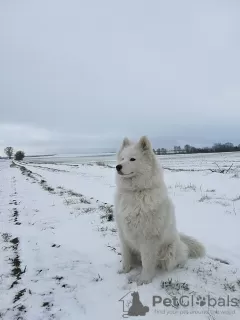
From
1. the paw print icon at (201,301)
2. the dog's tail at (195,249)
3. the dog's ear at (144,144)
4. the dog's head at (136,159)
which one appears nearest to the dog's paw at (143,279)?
the paw print icon at (201,301)

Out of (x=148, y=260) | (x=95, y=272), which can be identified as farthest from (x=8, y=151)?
(x=148, y=260)

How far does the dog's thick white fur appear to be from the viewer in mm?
3766

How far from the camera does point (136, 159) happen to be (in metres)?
3.92

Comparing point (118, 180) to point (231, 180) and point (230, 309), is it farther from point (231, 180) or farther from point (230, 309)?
point (231, 180)

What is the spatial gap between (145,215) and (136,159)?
81cm

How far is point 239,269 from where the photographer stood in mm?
4031

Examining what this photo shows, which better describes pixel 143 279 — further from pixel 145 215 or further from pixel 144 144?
pixel 144 144

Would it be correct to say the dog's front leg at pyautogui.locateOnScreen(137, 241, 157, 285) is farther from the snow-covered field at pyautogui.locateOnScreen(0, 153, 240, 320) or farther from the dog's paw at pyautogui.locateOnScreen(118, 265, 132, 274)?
the dog's paw at pyautogui.locateOnScreen(118, 265, 132, 274)

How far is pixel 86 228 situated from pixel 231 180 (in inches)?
324

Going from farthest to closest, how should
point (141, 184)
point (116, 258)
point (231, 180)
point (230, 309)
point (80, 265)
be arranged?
point (231, 180) < point (116, 258) < point (80, 265) < point (141, 184) < point (230, 309)

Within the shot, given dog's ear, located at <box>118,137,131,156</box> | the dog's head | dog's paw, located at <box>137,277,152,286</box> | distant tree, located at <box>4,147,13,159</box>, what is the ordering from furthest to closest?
1. distant tree, located at <box>4,147,13,159</box>
2. dog's ear, located at <box>118,137,131,156</box>
3. the dog's head
4. dog's paw, located at <box>137,277,152,286</box>

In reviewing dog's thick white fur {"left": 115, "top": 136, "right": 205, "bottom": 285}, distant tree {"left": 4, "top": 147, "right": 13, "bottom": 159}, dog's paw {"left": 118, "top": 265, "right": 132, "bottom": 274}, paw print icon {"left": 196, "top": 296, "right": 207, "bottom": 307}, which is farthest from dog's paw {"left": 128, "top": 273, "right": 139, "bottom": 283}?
distant tree {"left": 4, "top": 147, "right": 13, "bottom": 159}

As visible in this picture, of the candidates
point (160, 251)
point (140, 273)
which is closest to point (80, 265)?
point (140, 273)

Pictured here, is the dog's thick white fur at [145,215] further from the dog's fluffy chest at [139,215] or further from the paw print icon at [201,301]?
the paw print icon at [201,301]
